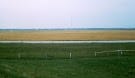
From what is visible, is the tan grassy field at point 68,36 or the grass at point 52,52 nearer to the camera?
the grass at point 52,52

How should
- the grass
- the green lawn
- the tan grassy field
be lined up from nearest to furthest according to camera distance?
1. the green lawn
2. the grass
3. the tan grassy field

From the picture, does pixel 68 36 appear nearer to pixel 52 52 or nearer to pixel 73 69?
pixel 52 52

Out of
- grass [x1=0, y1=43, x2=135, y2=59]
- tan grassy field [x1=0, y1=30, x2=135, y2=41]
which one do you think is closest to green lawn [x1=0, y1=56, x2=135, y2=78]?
grass [x1=0, y1=43, x2=135, y2=59]

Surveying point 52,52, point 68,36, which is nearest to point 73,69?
point 52,52

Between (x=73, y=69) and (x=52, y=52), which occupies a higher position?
(x=73, y=69)

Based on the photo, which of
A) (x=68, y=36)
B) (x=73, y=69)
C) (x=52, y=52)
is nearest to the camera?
(x=73, y=69)

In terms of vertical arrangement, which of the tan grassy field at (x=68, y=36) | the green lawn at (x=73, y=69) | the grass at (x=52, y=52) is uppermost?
the green lawn at (x=73, y=69)

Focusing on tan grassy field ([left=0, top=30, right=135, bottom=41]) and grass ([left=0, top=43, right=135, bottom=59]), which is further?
tan grassy field ([left=0, top=30, right=135, bottom=41])

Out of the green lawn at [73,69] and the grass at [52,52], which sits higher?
the green lawn at [73,69]

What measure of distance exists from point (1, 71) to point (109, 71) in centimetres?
772

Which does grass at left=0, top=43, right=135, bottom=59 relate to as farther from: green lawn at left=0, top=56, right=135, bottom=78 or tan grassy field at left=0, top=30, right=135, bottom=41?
tan grassy field at left=0, top=30, right=135, bottom=41

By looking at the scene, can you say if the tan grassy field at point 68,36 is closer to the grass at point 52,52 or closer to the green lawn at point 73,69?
the grass at point 52,52

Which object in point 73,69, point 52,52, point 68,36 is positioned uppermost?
point 73,69

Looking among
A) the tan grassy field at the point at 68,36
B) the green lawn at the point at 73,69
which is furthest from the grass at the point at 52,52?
the tan grassy field at the point at 68,36
